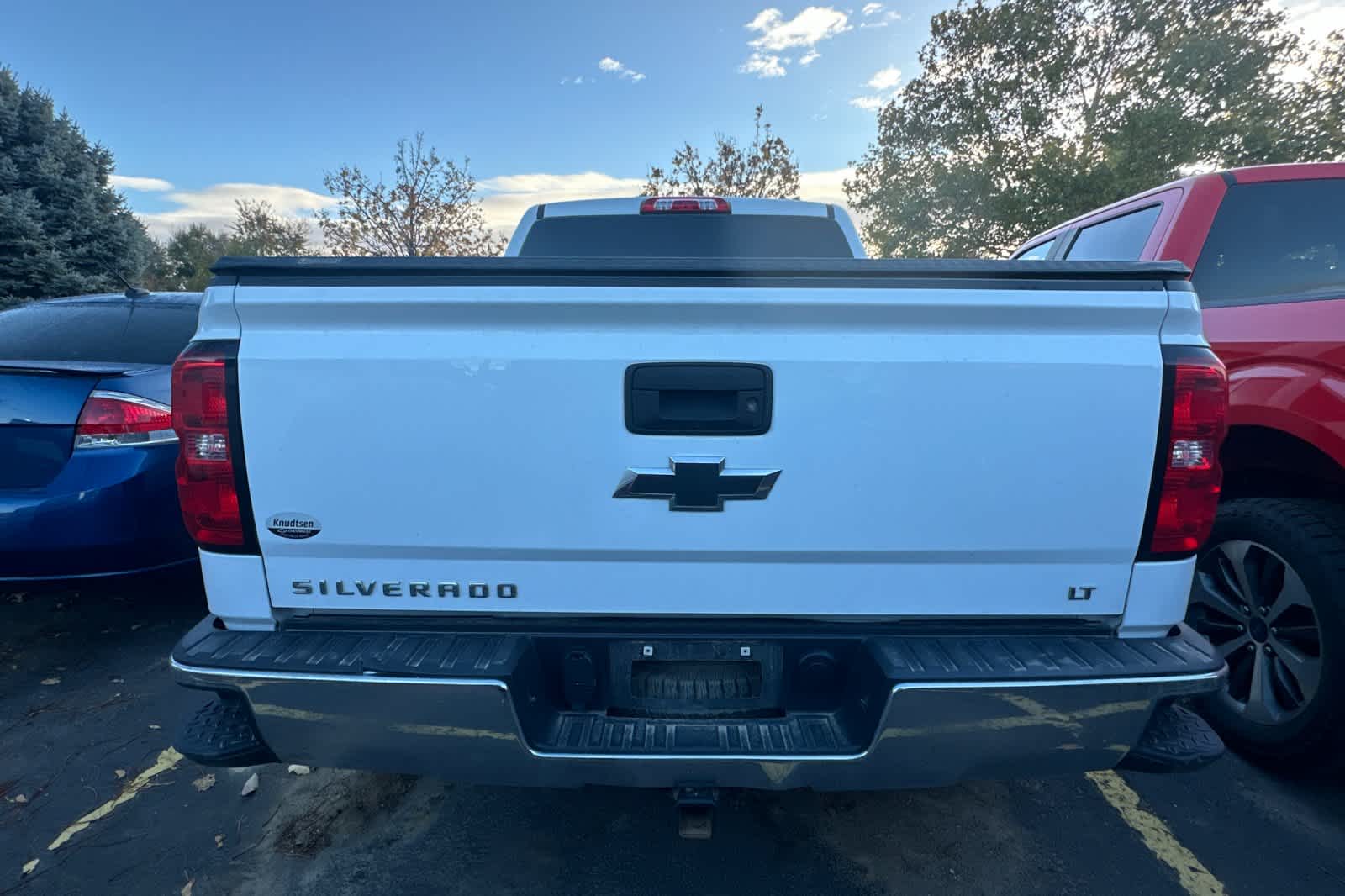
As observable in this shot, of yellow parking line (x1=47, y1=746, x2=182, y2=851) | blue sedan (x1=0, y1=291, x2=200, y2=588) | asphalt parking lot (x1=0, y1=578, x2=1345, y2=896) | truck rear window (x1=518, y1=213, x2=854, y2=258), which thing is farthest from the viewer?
truck rear window (x1=518, y1=213, x2=854, y2=258)

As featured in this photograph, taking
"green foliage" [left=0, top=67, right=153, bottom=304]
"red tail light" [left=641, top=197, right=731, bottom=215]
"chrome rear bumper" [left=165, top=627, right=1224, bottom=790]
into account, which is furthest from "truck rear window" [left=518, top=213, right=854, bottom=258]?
"green foliage" [left=0, top=67, right=153, bottom=304]

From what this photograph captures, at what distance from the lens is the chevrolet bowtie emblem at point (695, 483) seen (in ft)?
5.13

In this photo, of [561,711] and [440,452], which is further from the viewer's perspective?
[561,711]

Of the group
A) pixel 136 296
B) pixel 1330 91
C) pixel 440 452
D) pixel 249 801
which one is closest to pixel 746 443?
pixel 440 452

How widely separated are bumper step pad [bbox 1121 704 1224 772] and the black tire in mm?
1236

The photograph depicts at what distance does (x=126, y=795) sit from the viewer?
253cm

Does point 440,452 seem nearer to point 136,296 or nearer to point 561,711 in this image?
point 561,711

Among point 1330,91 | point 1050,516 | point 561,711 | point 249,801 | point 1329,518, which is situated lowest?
point 249,801

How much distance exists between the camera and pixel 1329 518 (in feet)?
8.00

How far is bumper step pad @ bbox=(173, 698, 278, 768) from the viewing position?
1641 mm

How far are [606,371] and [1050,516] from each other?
3.77 feet

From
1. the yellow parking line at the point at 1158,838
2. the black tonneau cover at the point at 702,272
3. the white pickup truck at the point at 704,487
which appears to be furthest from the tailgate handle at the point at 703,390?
the yellow parking line at the point at 1158,838

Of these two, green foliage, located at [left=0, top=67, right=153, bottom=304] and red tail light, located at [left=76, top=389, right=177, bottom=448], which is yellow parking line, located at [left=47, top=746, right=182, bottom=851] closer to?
red tail light, located at [left=76, top=389, right=177, bottom=448]

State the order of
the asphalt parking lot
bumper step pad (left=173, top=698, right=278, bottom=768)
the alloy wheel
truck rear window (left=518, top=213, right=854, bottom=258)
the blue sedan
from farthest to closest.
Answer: truck rear window (left=518, top=213, right=854, bottom=258)
the blue sedan
the alloy wheel
the asphalt parking lot
bumper step pad (left=173, top=698, right=278, bottom=768)
